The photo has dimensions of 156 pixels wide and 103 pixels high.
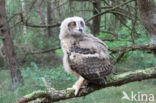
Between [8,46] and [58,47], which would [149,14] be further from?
[8,46]

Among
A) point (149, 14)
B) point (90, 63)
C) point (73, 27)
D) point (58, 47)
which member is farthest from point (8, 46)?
point (90, 63)

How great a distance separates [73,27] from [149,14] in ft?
5.72

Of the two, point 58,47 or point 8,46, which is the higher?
point 8,46

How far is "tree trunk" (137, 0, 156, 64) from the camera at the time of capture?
4.23m

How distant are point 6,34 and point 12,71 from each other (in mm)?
1170

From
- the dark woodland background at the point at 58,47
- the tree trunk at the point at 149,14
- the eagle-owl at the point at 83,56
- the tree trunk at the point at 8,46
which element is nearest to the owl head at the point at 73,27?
the eagle-owl at the point at 83,56

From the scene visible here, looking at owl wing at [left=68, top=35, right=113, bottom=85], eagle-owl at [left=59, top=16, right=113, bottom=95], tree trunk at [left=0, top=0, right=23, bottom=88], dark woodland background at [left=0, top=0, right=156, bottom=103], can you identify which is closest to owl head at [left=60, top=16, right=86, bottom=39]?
eagle-owl at [left=59, top=16, right=113, bottom=95]

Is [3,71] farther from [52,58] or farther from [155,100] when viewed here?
[155,100]

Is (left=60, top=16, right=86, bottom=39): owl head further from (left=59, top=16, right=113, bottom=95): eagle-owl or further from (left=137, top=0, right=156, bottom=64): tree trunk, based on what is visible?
(left=137, top=0, right=156, bottom=64): tree trunk

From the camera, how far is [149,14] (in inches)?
171

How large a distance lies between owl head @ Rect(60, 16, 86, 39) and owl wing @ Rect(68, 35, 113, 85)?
257 mm

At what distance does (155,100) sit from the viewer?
208 inches

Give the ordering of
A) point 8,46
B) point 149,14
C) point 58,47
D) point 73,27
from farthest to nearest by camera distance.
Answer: point 58,47, point 8,46, point 149,14, point 73,27

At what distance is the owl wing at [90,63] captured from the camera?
9.50 feet
